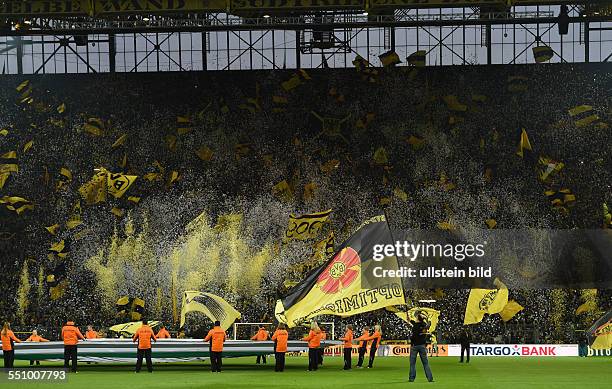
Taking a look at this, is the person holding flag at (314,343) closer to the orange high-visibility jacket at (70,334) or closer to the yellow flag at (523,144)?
the orange high-visibility jacket at (70,334)

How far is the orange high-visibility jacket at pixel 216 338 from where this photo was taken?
33.7 m

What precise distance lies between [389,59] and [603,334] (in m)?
21.6

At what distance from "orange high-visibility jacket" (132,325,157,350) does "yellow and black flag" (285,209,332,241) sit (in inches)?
931

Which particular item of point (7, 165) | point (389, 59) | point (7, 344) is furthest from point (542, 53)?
point (7, 344)

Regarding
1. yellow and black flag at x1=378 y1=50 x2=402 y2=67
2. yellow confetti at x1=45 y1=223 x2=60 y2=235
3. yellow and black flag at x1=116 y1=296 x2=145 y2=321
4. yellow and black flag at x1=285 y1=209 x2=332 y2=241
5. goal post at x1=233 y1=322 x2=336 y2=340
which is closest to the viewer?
goal post at x1=233 y1=322 x2=336 y2=340

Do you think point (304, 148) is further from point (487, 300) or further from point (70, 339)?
point (70, 339)

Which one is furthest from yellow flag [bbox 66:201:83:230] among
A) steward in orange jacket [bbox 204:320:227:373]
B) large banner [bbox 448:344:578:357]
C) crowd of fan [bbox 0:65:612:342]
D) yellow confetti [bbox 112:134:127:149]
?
steward in orange jacket [bbox 204:320:227:373]

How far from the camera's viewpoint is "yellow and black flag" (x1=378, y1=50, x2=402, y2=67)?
199ft

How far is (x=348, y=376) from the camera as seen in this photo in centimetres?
3148

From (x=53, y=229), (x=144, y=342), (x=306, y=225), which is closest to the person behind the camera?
(x=144, y=342)

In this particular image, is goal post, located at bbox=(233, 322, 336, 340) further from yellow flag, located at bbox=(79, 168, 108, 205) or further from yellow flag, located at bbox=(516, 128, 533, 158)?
yellow flag, located at bbox=(516, 128, 533, 158)

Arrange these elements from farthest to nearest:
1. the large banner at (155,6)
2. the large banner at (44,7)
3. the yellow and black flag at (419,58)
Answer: the yellow and black flag at (419,58) < the large banner at (44,7) < the large banner at (155,6)

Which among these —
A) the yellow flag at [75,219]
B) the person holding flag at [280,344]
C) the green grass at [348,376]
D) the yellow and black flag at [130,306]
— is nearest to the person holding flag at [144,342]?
the green grass at [348,376]

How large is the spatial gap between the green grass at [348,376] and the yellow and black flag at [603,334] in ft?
12.7
